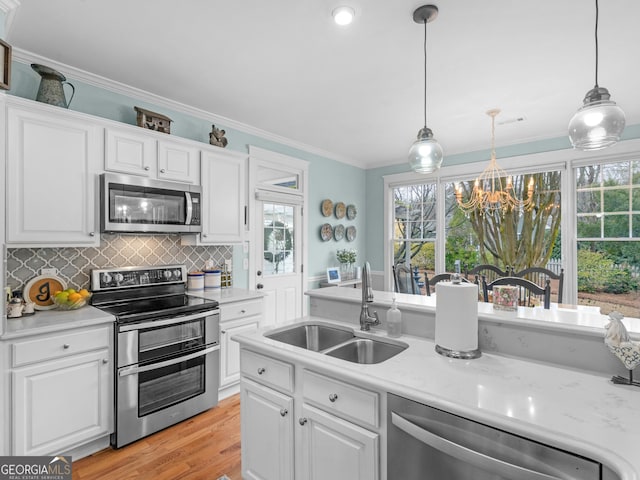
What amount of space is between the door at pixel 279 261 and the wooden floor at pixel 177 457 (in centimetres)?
150

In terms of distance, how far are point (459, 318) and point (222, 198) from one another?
2.46 metres

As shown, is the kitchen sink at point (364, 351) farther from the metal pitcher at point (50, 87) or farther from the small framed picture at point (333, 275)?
the small framed picture at point (333, 275)

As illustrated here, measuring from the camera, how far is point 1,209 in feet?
6.28

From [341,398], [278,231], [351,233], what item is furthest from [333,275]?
[341,398]

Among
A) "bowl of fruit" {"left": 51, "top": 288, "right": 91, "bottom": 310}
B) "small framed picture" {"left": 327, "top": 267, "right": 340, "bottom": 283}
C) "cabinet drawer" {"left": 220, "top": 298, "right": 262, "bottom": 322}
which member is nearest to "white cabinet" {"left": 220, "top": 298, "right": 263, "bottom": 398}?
"cabinet drawer" {"left": 220, "top": 298, "right": 262, "bottom": 322}

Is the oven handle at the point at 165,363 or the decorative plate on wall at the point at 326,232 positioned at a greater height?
the decorative plate on wall at the point at 326,232

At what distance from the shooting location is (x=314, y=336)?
2119 mm

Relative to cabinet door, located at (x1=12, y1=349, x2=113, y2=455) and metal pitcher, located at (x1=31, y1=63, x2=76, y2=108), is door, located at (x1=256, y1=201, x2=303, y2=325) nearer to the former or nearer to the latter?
cabinet door, located at (x1=12, y1=349, x2=113, y2=455)

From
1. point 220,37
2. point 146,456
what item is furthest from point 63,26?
point 146,456

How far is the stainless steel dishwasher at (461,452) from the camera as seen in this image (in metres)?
0.93

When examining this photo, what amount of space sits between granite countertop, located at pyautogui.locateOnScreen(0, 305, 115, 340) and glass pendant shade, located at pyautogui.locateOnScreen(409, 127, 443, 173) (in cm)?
220

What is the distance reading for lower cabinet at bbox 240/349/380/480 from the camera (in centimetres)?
131

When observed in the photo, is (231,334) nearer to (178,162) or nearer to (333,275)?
(178,162)

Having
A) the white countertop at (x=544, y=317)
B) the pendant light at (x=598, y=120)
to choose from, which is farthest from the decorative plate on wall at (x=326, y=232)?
the pendant light at (x=598, y=120)
